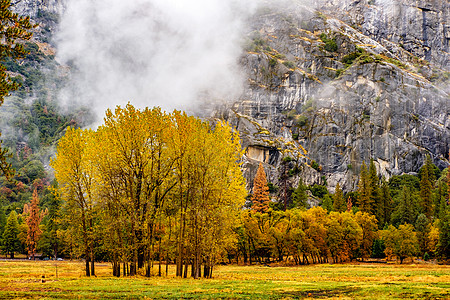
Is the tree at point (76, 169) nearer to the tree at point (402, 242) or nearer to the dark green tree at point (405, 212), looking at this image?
the tree at point (402, 242)

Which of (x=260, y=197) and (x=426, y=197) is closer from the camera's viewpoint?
(x=426, y=197)

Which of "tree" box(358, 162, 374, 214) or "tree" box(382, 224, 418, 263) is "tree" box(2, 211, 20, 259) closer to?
"tree" box(382, 224, 418, 263)

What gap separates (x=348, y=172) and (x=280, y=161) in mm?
31075

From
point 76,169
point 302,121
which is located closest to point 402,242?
point 76,169

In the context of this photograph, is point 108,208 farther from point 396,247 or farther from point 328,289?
point 396,247

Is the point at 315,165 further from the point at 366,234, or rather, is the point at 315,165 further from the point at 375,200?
the point at 366,234

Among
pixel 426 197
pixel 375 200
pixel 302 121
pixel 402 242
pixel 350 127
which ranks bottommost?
pixel 402 242

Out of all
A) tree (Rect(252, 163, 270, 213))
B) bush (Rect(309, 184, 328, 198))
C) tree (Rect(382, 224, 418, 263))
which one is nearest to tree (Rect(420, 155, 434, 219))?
tree (Rect(382, 224, 418, 263))

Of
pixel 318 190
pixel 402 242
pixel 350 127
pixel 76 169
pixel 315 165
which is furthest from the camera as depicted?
pixel 350 127

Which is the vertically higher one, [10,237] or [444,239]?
[444,239]

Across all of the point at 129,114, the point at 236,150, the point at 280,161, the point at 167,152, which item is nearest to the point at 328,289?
the point at 236,150

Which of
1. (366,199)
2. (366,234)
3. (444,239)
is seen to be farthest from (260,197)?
(444,239)

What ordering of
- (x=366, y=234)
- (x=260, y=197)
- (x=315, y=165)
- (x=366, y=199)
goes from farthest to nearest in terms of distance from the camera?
(x=315, y=165) → (x=260, y=197) → (x=366, y=199) → (x=366, y=234)

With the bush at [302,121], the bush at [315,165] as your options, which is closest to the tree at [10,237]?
the bush at [315,165]
